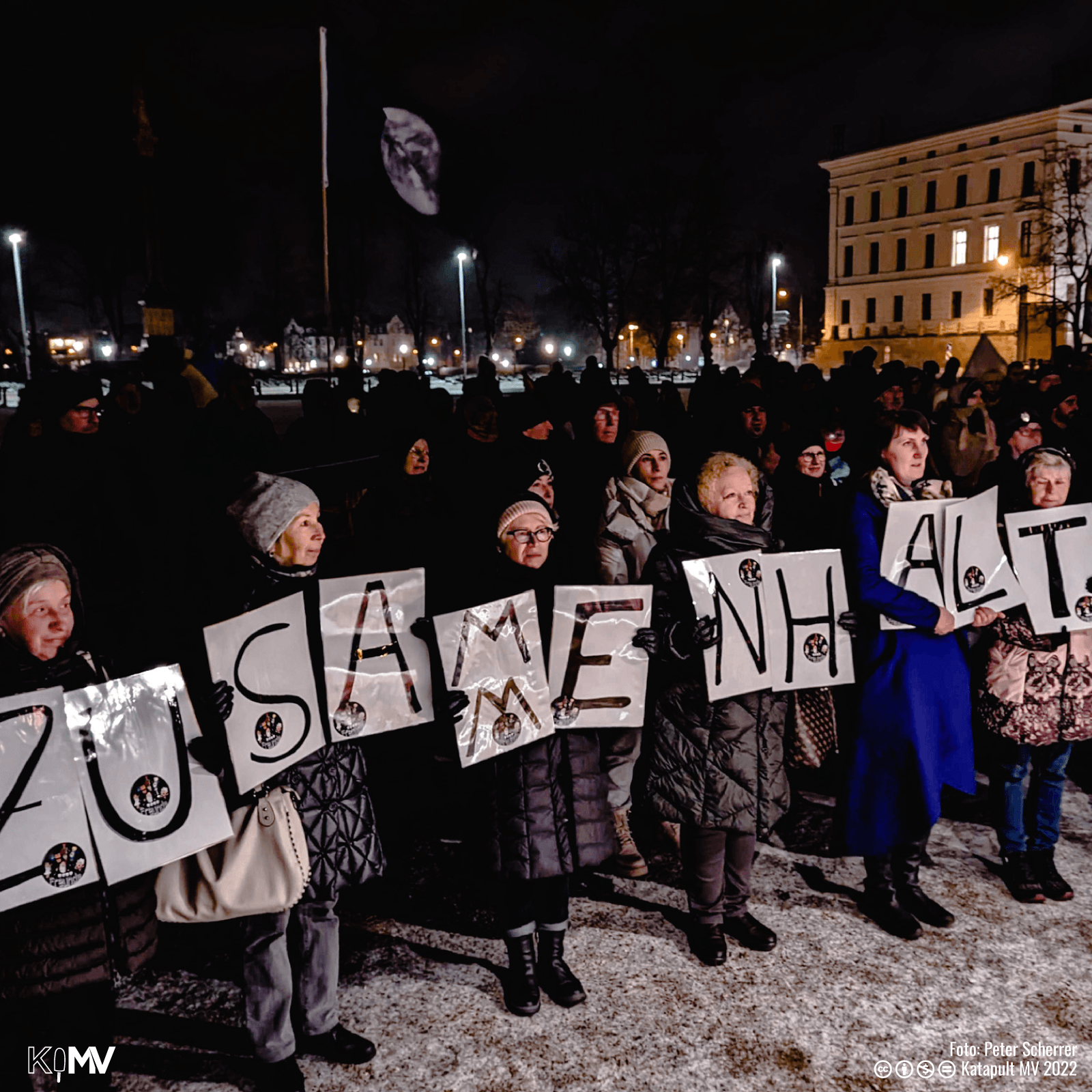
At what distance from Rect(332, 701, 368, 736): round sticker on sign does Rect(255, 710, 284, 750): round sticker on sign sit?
264 mm

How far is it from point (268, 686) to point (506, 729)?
94 cm

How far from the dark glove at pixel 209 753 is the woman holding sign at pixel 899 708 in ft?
8.91

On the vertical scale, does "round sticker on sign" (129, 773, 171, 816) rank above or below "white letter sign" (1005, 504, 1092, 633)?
below

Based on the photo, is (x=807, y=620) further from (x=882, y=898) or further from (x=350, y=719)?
(x=350, y=719)

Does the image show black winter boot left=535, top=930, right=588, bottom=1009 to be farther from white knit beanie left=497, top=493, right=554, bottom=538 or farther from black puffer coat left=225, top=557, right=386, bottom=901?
white knit beanie left=497, top=493, right=554, bottom=538

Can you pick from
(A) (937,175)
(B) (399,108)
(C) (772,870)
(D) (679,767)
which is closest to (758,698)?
(D) (679,767)

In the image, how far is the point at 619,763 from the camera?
16.5ft

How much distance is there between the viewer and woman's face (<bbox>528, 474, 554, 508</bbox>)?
200 inches

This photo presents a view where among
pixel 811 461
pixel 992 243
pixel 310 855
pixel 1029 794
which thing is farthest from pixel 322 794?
pixel 992 243

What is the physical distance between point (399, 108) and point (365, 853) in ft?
31.4

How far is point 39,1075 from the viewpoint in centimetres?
334

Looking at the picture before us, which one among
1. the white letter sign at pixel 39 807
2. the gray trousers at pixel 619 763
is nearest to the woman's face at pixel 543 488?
the gray trousers at pixel 619 763

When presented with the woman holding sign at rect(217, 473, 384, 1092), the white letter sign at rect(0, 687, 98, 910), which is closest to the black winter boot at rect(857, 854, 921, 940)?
the woman holding sign at rect(217, 473, 384, 1092)

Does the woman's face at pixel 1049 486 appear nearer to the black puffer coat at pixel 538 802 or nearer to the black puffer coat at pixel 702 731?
the black puffer coat at pixel 702 731
